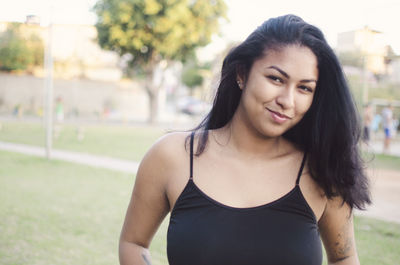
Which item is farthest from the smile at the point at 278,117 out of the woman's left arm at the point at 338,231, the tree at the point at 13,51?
the tree at the point at 13,51

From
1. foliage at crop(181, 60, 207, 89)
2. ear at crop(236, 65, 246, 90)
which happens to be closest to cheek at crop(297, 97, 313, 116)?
ear at crop(236, 65, 246, 90)

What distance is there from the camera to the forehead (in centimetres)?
158

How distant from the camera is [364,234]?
5465mm

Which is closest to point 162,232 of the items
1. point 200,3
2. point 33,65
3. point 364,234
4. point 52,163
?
point 364,234

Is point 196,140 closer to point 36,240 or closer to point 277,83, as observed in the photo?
point 277,83

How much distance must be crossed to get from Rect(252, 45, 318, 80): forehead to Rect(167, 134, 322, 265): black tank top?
0.45 m

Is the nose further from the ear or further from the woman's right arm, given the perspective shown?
the woman's right arm

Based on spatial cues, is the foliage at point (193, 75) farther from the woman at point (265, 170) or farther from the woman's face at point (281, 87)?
the woman's face at point (281, 87)

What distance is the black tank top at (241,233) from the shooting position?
1.55 metres

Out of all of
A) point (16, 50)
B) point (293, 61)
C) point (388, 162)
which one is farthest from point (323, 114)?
point (16, 50)

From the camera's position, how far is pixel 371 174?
8484 mm

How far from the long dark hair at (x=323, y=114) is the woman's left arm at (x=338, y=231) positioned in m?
0.04

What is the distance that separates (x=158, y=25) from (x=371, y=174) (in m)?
15.7

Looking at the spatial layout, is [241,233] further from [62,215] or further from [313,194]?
[62,215]
